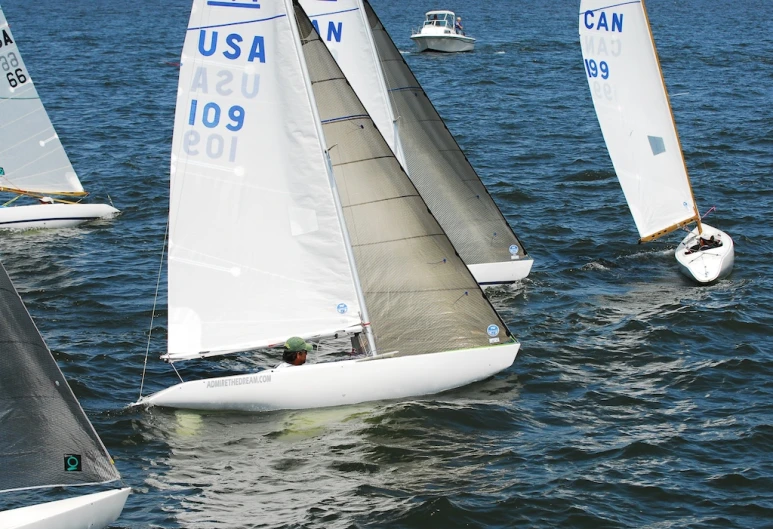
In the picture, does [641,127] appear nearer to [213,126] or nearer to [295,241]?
[295,241]

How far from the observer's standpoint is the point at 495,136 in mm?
42656

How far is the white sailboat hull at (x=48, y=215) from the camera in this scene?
2945 cm

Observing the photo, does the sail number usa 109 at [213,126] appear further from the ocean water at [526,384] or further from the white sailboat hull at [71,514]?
the white sailboat hull at [71,514]

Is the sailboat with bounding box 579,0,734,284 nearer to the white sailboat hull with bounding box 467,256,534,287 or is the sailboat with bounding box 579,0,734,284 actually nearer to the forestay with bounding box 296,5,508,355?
the white sailboat hull with bounding box 467,256,534,287

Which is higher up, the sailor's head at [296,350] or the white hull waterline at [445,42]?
the white hull waterline at [445,42]

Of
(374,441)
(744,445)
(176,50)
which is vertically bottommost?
(744,445)

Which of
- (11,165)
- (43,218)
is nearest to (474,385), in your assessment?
(43,218)

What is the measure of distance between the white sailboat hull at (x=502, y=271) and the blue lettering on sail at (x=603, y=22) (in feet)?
19.9

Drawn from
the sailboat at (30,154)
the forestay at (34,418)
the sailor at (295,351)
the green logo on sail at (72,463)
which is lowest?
the sailor at (295,351)

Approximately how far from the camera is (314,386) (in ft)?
59.0

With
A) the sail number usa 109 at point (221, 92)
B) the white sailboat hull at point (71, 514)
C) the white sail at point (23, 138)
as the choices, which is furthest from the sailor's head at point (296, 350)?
the white sail at point (23, 138)

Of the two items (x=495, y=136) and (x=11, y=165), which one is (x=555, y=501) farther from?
(x=495, y=136)

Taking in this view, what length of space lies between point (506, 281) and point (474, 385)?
5.86 m

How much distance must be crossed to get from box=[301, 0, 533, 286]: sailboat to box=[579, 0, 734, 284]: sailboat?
4223mm
